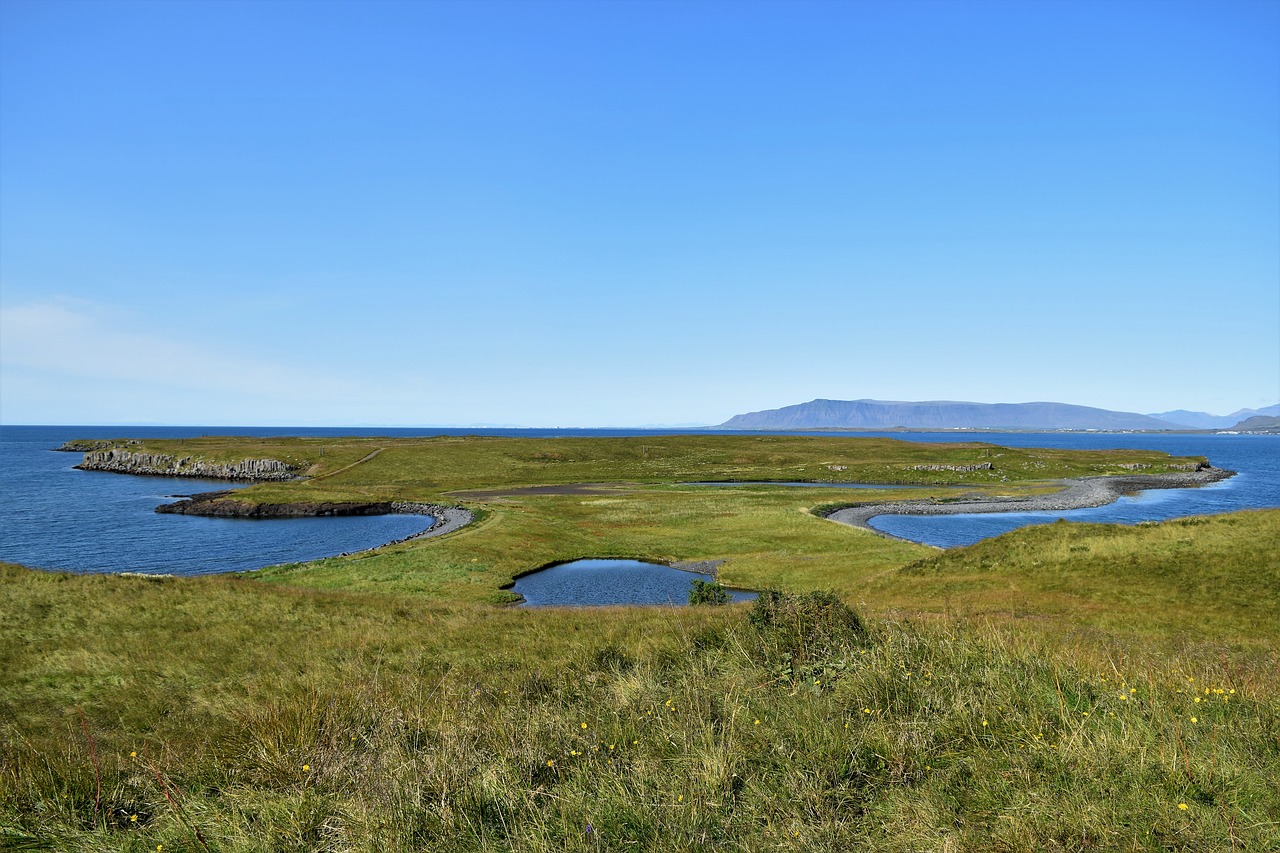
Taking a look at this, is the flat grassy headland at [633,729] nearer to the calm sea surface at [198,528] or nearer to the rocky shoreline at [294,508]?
the calm sea surface at [198,528]

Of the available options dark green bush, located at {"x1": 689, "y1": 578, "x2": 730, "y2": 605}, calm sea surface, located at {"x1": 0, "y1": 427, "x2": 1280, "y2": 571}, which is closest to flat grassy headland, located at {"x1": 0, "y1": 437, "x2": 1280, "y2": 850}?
dark green bush, located at {"x1": 689, "y1": 578, "x2": 730, "y2": 605}

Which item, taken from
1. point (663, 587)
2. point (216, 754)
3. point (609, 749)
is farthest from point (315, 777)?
point (663, 587)

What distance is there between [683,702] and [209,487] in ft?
428

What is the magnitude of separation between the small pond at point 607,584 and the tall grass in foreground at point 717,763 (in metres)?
28.0

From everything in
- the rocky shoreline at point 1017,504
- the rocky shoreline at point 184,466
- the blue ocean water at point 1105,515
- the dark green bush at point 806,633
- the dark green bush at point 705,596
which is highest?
the dark green bush at point 806,633

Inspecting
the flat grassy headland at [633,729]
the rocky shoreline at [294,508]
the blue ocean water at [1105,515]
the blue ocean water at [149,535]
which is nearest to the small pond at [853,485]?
the blue ocean water at [1105,515]

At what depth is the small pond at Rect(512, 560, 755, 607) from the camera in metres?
40.6

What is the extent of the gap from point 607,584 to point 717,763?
39.0 meters

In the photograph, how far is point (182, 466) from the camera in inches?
5413

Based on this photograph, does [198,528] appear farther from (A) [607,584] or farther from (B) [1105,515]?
(B) [1105,515]

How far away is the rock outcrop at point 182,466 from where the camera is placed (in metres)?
129

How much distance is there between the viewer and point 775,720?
8.56 m

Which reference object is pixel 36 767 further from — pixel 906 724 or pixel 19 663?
pixel 19 663

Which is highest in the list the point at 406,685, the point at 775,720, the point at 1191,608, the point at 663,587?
the point at 775,720
